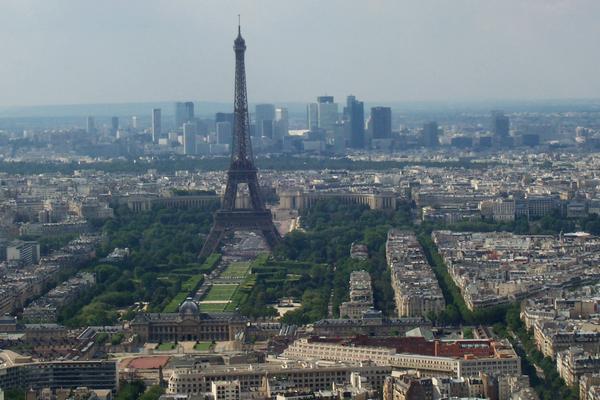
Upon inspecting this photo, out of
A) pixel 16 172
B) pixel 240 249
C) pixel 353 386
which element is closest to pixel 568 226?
pixel 240 249

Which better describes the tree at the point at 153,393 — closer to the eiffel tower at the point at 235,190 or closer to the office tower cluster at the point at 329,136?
the eiffel tower at the point at 235,190

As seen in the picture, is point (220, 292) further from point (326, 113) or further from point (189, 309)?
point (326, 113)

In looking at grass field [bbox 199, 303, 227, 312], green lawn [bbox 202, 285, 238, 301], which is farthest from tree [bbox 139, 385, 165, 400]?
green lawn [bbox 202, 285, 238, 301]

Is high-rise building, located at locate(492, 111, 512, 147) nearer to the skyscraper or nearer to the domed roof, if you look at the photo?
the skyscraper

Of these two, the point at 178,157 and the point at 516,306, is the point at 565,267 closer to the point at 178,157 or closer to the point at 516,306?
the point at 516,306

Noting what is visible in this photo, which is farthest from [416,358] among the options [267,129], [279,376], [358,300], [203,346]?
[267,129]

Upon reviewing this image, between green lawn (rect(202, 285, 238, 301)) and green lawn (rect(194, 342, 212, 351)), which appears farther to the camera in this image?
green lawn (rect(202, 285, 238, 301))
